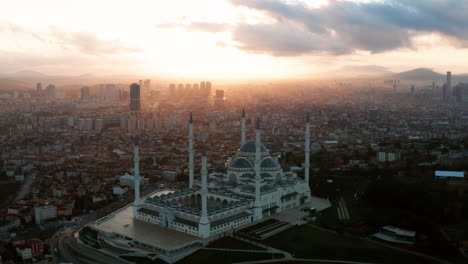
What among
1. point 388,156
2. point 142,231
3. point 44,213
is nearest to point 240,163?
point 142,231

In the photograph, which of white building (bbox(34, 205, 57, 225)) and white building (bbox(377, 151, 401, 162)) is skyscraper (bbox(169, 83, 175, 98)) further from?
white building (bbox(34, 205, 57, 225))

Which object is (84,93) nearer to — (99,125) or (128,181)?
(99,125)

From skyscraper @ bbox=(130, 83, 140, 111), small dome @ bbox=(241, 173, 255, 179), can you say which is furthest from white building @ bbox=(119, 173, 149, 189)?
skyscraper @ bbox=(130, 83, 140, 111)

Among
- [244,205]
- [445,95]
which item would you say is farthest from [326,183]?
[445,95]

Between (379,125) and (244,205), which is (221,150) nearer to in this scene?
(244,205)

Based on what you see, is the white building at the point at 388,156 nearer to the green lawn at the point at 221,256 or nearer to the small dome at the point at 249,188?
the small dome at the point at 249,188

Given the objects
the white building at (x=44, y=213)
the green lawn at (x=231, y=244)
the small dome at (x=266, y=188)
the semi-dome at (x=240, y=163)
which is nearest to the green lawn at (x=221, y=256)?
the green lawn at (x=231, y=244)
